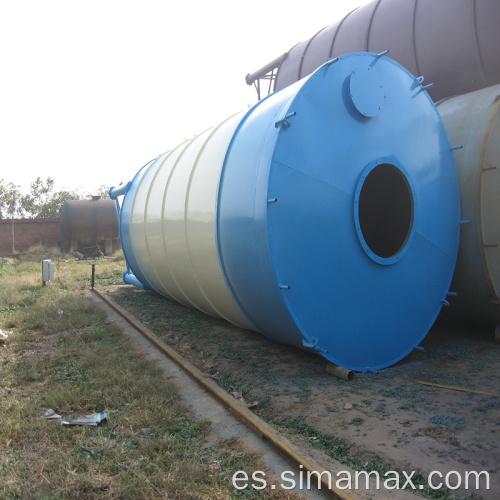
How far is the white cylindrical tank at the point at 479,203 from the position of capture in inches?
188

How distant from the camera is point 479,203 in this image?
4.80 metres

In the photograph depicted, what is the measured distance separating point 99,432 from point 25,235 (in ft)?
83.2

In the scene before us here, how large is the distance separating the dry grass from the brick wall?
21.5 meters

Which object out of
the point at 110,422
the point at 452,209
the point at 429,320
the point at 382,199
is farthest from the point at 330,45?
the point at 110,422

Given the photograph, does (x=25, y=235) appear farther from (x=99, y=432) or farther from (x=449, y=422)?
(x=449, y=422)

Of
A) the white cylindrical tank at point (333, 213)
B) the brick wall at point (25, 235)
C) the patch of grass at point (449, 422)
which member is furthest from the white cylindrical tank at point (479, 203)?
the brick wall at point (25, 235)

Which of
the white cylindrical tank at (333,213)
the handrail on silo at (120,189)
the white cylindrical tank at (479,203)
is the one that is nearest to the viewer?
the white cylindrical tank at (333,213)

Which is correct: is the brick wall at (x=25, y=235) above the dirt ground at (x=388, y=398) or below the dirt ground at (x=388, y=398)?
above

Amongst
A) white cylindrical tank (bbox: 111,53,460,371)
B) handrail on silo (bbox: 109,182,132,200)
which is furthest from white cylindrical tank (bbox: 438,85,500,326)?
handrail on silo (bbox: 109,182,132,200)

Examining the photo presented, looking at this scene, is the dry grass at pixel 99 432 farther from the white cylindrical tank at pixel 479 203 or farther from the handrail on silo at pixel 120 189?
the handrail on silo at pixel 120 189

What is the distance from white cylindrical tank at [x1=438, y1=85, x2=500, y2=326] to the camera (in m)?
4.77

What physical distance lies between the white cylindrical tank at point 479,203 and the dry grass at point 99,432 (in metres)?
3.37

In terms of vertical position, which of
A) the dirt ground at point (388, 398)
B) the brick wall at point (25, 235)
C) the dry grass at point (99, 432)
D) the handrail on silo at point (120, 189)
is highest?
the handrail on silo at point (120, 189)

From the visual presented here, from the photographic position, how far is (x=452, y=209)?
191 inches
